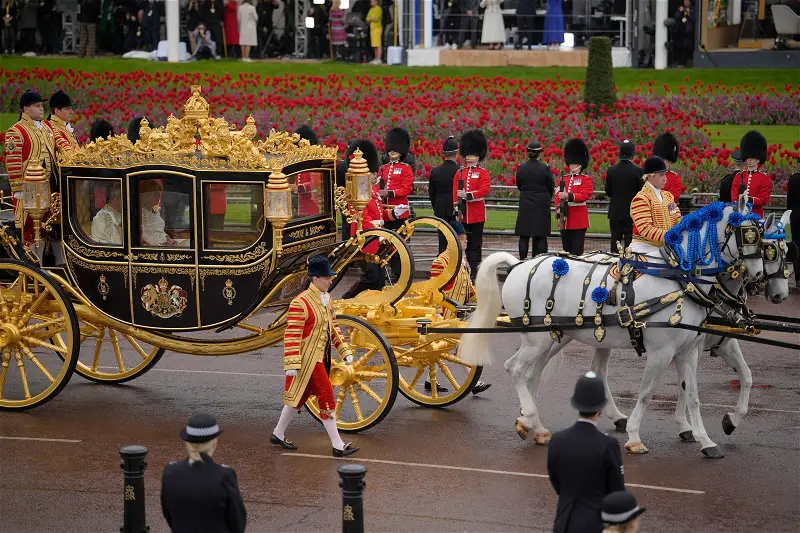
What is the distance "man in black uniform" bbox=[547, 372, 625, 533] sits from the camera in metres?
6.64

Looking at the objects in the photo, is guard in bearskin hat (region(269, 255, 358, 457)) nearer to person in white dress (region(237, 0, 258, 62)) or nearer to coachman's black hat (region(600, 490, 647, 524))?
coachman's black hat (region(600, 490, 647, 524))

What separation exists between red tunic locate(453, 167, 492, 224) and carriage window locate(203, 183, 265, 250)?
6.12 meters

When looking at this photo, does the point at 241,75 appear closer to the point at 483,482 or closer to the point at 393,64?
the point at 393,64

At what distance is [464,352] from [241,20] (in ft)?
79.6

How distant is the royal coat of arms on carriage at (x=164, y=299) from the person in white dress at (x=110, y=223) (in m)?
0.49

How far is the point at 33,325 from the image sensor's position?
443 inches

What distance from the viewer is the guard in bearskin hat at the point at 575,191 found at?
16.8m

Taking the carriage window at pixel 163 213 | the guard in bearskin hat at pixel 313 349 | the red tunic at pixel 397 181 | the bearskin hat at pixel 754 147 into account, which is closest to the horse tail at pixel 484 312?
the guard in bearskin hat at pixel 313 349

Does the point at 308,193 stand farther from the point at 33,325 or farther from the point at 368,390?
the point at 33,325

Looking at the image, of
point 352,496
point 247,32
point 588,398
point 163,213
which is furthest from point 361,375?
point 247,32

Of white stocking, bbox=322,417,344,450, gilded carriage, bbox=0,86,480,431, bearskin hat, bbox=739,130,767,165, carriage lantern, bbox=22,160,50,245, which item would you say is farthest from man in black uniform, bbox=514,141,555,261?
white stocking, bbox=322,417,344,450

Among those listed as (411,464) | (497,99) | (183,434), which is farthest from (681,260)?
(497,99)

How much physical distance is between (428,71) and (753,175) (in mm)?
15124

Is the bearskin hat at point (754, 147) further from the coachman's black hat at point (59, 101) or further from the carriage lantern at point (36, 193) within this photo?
the carriage lantern at point (36, 193)
